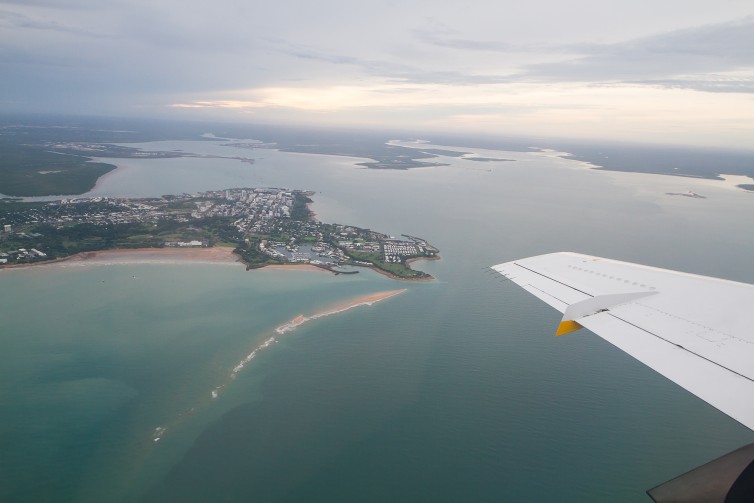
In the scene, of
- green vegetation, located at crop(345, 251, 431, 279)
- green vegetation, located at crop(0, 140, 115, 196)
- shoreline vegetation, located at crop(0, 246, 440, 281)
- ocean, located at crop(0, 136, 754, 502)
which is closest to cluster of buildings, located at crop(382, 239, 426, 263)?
green vegetation, located at crop(345, 251, 431, 279)

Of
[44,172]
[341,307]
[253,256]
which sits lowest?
[341,307]

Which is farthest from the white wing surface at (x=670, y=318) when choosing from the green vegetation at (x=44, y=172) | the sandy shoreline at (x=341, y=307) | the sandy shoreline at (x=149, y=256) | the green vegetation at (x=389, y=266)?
the green vegetation at (x=44, y=172)

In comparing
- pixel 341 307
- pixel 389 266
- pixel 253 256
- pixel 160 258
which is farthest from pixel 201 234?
pixel 341 307

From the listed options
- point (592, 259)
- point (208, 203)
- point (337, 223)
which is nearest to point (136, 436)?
point (592, 259)

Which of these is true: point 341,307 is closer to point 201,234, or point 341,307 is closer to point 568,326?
point 568,326

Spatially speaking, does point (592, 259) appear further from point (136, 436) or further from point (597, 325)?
point (136, 436)

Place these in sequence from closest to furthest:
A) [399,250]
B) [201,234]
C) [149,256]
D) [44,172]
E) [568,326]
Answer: [568,326]
[149,256]
[399,250]
[201,234]
[44,172]

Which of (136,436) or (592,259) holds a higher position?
(592,259)

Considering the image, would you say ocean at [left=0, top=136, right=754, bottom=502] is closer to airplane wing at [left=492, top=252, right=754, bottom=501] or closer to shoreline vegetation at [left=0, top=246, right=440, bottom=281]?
shoreline vegetation at [left=0, top=246, right=440, bottom=281]
